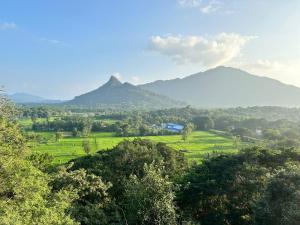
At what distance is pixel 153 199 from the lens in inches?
666

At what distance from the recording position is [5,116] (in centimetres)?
2394

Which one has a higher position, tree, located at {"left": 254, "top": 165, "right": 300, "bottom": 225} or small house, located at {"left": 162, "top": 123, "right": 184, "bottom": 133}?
tree, located at {"left": 254, "top": 165, "right": 300, "bottom": 225}

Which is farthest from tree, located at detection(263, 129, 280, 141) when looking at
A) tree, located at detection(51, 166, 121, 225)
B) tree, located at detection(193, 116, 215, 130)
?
tree, located at detection(51, 166, 121, 225)

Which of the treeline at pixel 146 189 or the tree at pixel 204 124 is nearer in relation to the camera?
the treeline at pixel 146 189

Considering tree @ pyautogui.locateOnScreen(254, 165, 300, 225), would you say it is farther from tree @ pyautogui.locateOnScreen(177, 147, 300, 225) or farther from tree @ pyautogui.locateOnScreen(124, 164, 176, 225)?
tree @ pyautogui.locateOnScreen(124, 164, 176, 225)

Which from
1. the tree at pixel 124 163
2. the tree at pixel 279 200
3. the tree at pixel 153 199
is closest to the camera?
the tree at pixel 153 199

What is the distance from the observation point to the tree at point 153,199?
16.4m

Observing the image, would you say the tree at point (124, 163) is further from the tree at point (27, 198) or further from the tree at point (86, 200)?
the tree at point (27, 198)

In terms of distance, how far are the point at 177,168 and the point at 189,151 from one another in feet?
107

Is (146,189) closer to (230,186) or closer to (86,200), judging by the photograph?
(86,200)

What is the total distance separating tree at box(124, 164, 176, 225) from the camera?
53.9 ft

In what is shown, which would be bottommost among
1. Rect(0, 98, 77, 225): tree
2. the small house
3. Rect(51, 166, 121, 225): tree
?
the small house

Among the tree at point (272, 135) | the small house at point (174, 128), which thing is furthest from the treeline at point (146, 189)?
the small house at point (174, 128)

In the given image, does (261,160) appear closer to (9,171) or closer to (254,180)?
(254,180)
